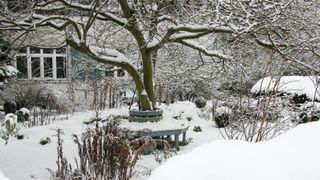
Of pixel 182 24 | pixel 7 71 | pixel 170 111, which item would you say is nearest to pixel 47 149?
pixel 170 111

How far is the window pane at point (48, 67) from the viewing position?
19583mm

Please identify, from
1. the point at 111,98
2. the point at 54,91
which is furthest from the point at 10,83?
the point at 111,98

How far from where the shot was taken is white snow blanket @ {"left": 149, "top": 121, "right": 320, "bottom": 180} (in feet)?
5.41

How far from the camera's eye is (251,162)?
1.76 metres

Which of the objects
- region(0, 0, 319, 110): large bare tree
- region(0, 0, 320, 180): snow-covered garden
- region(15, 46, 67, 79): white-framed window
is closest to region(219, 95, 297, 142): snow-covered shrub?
region(0, 0, 320, 180): snow-covered garden

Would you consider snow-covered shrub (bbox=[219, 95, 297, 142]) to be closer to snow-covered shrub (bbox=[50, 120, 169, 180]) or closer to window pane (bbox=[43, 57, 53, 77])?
snow-covered shrub (bbox=[50, 120, 169, 180])

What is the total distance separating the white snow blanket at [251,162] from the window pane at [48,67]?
18.4 meters

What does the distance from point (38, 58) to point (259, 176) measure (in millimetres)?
19439

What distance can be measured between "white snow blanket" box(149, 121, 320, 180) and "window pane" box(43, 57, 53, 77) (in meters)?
18.4

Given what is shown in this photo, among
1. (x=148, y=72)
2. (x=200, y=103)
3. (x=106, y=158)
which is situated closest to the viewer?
(x=106, y=158)

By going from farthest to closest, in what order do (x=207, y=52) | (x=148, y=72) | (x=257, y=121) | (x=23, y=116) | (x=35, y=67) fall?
(x=35, y=67)
(x=23, y=116)
(x=148, y=72)
(x=207, y=52)
(x=257, y=121)

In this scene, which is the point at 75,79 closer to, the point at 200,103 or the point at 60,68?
the point at 60,68

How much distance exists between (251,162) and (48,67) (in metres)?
19.1

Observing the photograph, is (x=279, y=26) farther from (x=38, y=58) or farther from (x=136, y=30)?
(x=38, y=58)
